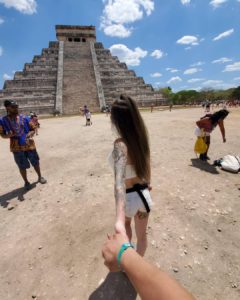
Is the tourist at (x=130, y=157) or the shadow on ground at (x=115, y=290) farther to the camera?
the shadow on ground at (x=115, y=290)

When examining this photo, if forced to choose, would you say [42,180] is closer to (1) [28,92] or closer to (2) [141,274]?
(2) [141,274]

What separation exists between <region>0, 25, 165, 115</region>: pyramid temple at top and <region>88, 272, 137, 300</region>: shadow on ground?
26.1 m

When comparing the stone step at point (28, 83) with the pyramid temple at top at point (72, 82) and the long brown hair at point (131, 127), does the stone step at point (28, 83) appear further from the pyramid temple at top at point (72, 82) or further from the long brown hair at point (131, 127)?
the long brown hair at point (131, 127)

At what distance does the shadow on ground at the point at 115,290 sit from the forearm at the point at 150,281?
1487mm

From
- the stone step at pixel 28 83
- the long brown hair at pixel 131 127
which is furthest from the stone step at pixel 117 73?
the long brown hair at pixel 131 127

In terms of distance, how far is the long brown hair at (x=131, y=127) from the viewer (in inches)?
65.4

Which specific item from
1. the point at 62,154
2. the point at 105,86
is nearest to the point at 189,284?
the point at 62,154

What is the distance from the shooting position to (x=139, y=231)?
6.94ft

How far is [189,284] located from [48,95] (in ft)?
104

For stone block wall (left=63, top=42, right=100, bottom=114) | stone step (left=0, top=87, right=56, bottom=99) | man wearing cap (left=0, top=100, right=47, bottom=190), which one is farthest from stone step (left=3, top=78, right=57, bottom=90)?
man wearing cap (left=0, top=100, right=47, bottom=190)

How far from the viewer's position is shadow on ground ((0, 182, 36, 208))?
4.31m

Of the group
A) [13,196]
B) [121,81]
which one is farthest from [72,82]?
[13,196]

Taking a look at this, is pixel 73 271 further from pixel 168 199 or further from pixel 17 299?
pixel 168 199

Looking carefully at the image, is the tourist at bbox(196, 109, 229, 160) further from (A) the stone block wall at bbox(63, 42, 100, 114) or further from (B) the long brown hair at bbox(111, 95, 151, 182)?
(A) the stone block wall at bbox(63, 42, 100, 114)
